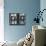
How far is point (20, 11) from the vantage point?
5.46m

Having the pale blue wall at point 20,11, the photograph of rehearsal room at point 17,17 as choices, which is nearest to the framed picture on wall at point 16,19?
the photograph of rehearsal room at point 17,17

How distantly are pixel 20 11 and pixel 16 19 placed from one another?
14.1 inches

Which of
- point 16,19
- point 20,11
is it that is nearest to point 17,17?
point 16,19

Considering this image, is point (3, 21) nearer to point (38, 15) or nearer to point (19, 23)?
point (19, 23)

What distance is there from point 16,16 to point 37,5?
3.15 ft

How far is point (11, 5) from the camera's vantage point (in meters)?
5.41

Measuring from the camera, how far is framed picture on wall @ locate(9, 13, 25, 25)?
17.8ft

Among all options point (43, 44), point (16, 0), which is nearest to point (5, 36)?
point (16, 0)

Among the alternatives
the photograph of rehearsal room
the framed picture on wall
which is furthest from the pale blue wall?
the framed picture on wall

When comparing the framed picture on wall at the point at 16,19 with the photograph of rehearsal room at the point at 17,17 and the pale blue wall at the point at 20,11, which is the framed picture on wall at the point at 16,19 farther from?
the pale blue wall at the point at 20,11

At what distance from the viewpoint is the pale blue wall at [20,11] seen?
5.40 metres

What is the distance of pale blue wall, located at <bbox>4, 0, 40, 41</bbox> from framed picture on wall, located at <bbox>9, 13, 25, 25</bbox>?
121 millimetres

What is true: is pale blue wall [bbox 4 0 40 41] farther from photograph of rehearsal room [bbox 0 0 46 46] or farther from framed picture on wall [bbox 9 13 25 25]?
framed picture on wall [bbox 9 13 25 25]

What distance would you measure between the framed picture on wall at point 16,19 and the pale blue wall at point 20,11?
0.12 m
